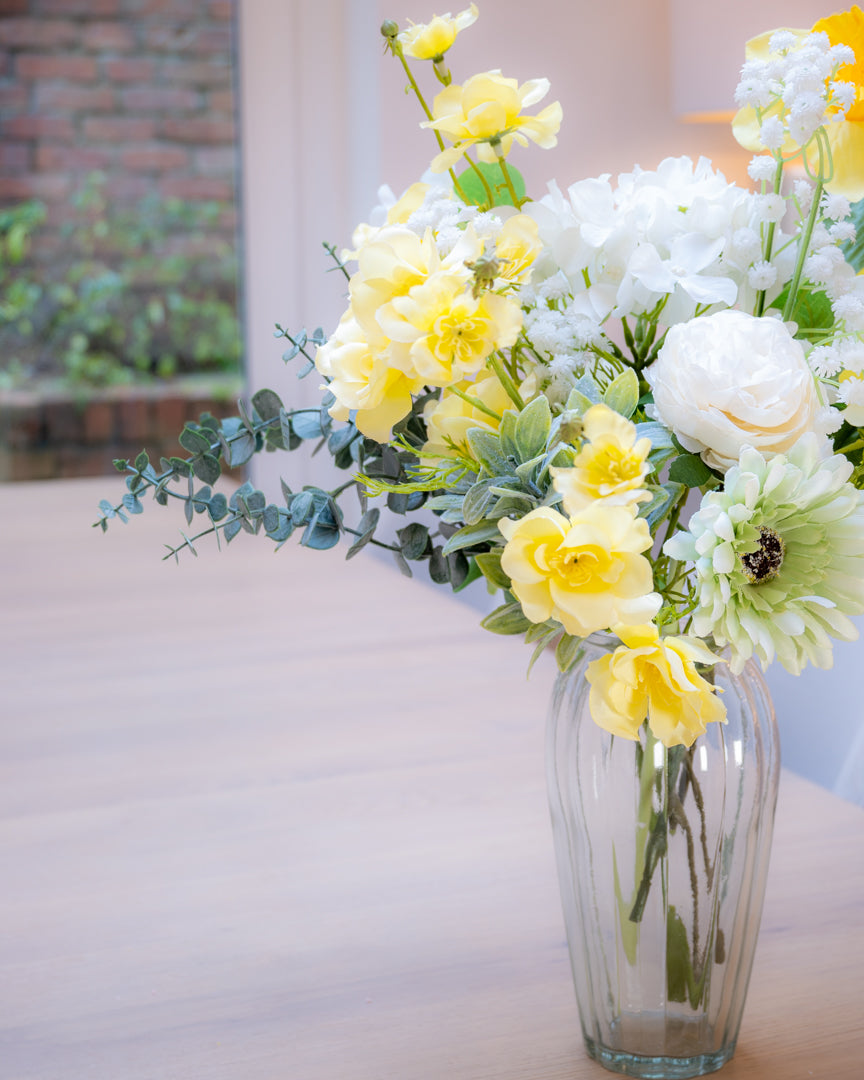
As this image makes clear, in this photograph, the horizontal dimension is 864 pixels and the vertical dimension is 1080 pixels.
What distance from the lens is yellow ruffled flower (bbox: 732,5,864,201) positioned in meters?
0.50

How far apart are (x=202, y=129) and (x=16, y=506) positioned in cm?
107

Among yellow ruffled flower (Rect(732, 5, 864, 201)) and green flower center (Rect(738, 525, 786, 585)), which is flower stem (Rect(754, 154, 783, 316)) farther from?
green flower center (Rect(738, 525, 786, 585))

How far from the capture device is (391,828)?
0.91m

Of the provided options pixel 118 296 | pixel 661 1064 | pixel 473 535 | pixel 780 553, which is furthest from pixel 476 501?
pixel 118 296

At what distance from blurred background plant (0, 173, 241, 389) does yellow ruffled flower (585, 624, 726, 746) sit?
2528 mm

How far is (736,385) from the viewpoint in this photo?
47 centimetres

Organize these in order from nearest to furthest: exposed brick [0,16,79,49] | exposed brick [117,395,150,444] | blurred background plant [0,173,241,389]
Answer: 1. exposed brick [0,16,79,49]
2. blurred background plant [0,173,241,389]
3. exposed brick [117,395,150,444]

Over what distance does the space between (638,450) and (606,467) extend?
13 mm

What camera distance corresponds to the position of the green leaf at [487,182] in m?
0.58

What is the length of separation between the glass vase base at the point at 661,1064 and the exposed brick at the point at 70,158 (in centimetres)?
254

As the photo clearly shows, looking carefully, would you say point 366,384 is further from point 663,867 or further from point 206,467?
point 663,867

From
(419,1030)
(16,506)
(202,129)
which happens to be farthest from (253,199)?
(419,1030)

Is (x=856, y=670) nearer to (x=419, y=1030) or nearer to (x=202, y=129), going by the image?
(x=419, y=1030)

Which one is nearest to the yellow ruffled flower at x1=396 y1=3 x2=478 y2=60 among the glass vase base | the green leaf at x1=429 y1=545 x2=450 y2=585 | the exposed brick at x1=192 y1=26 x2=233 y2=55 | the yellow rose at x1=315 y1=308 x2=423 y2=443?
the yellow rose at x1=315 y1=308 x2=423 y2=443
